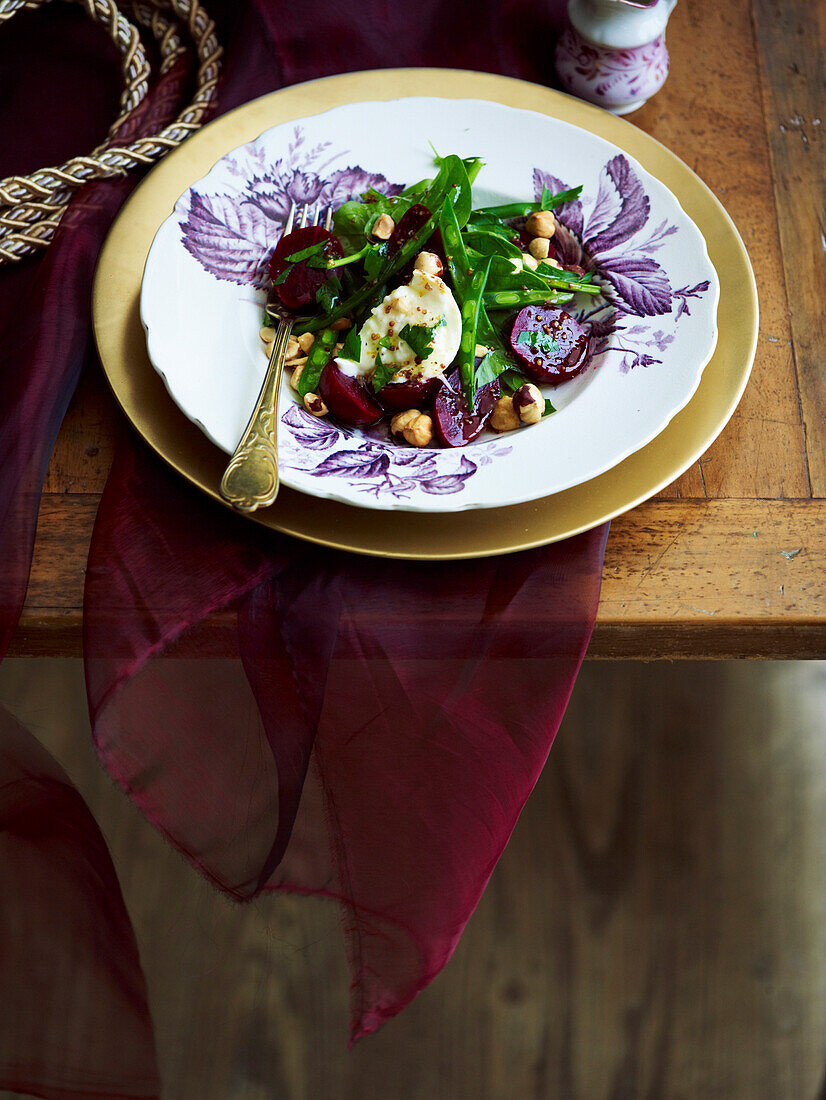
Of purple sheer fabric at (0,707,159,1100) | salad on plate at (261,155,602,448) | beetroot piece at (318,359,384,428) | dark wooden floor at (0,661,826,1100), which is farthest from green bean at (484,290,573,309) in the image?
dark wooden floor at (0,661,826,1100)

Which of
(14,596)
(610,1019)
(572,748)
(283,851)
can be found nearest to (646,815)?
(572,748)

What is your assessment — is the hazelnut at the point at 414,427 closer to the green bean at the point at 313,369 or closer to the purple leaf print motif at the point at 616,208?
the green bean at the point at 313,369

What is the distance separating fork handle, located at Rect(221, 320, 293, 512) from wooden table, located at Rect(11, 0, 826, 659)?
0.13m

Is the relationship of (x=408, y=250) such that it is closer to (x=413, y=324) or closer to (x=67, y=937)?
(x=413, y=324)

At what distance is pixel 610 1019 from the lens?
1270mm

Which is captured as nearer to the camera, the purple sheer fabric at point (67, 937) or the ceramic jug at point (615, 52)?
the purple sheer fabric at point (67, 937)

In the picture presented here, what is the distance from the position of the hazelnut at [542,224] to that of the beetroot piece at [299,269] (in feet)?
0.46

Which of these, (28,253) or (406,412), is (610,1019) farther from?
(28,253)

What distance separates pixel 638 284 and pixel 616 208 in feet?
0.24

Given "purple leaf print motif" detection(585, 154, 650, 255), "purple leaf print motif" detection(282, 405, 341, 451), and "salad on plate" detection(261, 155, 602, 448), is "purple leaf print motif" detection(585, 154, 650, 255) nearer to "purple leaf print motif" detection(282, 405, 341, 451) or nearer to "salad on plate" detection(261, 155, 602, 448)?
"salad on plate" detection(261, 155, 602, 448)

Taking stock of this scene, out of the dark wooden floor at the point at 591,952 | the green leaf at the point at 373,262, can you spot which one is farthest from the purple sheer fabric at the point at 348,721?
the dark wooden floor at the point at 591,952

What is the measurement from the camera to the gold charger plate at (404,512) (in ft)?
1.85

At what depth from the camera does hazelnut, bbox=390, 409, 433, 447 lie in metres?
0.60

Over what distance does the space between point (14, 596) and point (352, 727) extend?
216mm
